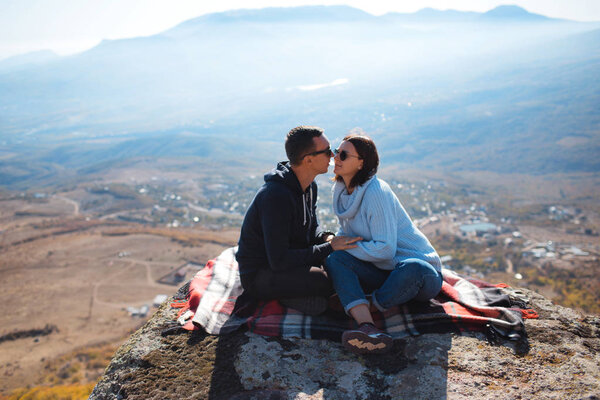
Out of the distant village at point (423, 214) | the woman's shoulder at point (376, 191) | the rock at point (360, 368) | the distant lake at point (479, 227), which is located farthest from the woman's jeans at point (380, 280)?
the distant lake at point (479, 227)

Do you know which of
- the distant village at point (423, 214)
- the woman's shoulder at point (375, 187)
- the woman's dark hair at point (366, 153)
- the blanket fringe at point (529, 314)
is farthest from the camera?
the distant village at point (423, 214)

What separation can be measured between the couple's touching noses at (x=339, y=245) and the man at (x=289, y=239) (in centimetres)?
1

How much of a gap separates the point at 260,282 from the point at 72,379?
28.5 meters

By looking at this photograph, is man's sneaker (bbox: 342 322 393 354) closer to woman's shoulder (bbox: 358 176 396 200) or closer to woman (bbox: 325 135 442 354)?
woman (bbox: 325 135 442 354)

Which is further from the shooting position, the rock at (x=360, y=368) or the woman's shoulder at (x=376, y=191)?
the woman's shoulder at (x=376, y=191)

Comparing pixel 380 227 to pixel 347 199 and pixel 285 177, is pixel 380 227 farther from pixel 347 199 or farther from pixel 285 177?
pixel 285 177

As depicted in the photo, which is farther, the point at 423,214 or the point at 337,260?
the point at 423,214

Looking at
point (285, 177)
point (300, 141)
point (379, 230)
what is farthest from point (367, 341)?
point (300, 141)

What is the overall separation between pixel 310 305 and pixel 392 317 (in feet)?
3.13

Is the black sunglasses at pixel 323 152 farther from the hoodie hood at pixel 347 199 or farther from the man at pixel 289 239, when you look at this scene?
the hoodie hood at pixel 347 199

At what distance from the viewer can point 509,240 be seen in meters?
78.2

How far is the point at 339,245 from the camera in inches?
166

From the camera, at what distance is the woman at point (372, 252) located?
3969 mm

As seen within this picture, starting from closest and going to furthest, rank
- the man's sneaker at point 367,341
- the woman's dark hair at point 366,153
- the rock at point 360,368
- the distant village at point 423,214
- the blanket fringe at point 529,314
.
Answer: the rock at point 360,368 → the man's sneaker at point 367,341 → the woman's dark hair at point 366,153 → the blanket fringe at point 529,314 → the distant village at point 423,214
